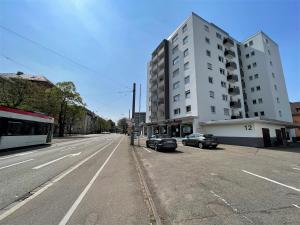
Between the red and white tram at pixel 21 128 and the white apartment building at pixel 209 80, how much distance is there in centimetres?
2162

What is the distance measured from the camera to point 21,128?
15.2 metres

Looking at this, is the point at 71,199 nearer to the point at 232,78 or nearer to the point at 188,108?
the point at 188,108

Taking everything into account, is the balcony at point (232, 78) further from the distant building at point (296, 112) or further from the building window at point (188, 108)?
the distant building at point (296, 112)

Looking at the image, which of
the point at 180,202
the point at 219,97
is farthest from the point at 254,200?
the point at 219,97

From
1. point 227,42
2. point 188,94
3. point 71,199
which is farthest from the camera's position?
point 227,42

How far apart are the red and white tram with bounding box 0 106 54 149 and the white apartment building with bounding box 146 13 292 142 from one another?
21624 millimetres

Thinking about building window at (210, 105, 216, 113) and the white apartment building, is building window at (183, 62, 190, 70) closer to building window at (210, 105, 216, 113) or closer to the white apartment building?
the white apartment building

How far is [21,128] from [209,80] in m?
30.4

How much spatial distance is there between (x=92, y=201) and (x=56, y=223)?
1.12 m

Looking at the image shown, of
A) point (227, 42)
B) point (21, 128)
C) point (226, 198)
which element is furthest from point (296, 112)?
point (21, 128)

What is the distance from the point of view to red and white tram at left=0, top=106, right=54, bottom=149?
521 inches

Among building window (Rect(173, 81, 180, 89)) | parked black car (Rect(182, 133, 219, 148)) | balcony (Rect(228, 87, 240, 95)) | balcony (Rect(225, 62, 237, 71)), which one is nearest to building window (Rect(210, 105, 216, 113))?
balcony (Rect(228, 87, 240, 95))

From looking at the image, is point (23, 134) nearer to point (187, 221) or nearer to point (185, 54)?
point (187, 221)

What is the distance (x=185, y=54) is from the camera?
33812 mm
